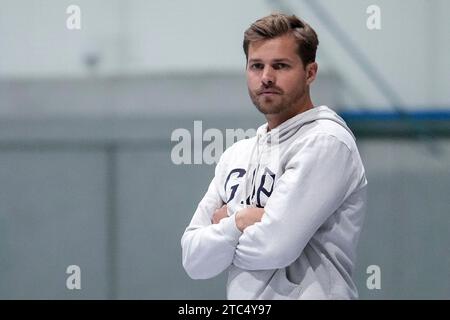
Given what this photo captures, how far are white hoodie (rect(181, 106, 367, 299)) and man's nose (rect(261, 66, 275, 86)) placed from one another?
94 millimetres

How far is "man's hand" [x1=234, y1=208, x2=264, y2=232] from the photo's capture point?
1.57 meters

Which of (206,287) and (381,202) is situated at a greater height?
(381,202)

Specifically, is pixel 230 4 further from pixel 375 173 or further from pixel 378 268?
pixel 378 268

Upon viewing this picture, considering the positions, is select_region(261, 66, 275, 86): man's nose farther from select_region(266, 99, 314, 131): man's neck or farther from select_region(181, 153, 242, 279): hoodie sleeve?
select_region(181, 153, 242, 279): hoodie sleeve

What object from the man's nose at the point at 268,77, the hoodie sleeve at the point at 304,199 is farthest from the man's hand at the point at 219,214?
the man's nose at the point at 268,77

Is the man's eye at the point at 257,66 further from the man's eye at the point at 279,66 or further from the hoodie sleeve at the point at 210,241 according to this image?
the hoodie sleeve at the point at 210,241

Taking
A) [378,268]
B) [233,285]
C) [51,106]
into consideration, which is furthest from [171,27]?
[233,285]

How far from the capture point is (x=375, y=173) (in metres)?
2.70

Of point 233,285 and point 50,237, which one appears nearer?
point 233,285

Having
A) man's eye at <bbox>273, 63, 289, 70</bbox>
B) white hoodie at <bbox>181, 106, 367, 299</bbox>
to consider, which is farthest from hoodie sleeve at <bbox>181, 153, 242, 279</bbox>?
man's eye at <bbox>273, 63, 289, 70</bbox>

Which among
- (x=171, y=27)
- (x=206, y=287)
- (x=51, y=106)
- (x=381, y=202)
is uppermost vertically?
(x=171, y=27)

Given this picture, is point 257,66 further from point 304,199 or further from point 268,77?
point 304,199

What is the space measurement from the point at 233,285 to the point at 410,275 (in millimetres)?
1275

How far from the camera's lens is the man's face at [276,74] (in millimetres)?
1614
